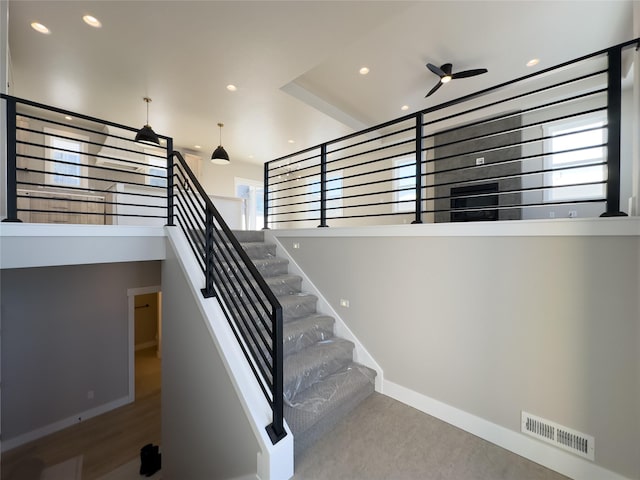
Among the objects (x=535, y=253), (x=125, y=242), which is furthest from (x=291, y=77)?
(x=535, y=253)

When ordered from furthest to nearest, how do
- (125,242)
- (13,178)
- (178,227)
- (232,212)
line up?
(232,212) → (178,227) → (125,242) → (13,178)

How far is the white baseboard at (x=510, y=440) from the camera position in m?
1.63

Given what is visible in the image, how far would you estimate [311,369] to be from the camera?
2.28m

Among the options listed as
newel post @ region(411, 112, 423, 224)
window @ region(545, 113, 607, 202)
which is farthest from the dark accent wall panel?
newel post @ region(411, 112, 423, 224)

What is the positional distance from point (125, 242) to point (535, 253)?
3372 millimetres

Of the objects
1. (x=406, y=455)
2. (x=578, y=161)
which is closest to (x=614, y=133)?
(x=406, y=455)

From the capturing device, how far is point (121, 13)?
8.87 feet

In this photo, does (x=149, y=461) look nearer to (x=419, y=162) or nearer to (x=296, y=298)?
(x=296, y=298)

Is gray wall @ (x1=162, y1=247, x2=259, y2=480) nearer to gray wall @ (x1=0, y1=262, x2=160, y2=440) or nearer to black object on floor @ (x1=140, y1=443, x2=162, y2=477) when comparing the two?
black object on floor @ (x1=140, y1=443, x2=162, y2=477)

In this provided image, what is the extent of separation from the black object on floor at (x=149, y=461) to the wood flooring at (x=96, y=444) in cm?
41

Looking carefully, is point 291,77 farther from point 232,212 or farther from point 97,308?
point 97,308

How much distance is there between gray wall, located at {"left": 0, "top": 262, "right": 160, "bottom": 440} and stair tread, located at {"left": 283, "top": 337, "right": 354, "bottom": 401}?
3.80 m

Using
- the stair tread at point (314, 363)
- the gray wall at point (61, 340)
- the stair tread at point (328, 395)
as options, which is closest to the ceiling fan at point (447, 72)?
the stair tread at point (314, 363)

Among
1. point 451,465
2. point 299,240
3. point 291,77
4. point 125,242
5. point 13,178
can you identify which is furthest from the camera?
point 291,77
